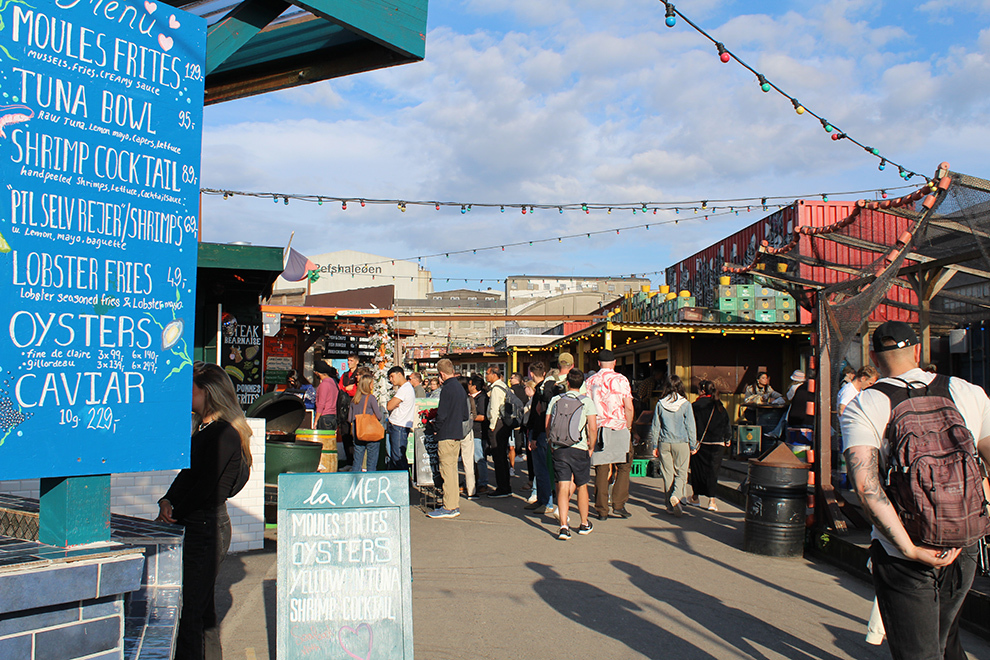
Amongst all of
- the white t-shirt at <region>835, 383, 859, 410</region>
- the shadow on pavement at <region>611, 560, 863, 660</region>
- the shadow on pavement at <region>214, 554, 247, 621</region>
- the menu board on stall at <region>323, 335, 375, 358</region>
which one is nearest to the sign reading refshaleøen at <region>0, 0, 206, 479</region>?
the shadow on pavement at <region>214, 554, 247, 621</region>

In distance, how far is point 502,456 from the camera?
11.1 m

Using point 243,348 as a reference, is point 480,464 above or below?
below

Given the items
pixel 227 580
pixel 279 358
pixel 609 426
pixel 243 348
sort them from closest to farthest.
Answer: pixel 227 580
pixel 609 426
pixel 243 348
pixel 279 358

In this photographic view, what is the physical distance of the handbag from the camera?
1012 cm

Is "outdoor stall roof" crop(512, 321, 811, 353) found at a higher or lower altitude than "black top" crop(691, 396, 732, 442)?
higher

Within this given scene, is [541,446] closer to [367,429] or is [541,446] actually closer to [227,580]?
[367,429]

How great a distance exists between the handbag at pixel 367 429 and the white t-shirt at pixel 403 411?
8.3 inches

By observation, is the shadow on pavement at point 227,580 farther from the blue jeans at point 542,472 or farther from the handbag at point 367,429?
the blue jeans at point 542,472

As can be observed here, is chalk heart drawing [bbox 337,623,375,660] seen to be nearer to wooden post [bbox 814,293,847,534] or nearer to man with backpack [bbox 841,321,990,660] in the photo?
man with backpack [bbox 841,321,990,660]

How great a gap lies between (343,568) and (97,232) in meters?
2.37

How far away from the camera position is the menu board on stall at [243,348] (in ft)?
34.2

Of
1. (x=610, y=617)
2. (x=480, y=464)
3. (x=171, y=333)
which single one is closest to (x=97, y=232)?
(x=171, y=333)

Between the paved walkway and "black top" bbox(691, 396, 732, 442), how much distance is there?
1737 mm

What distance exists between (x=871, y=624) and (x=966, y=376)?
11.7 meters
